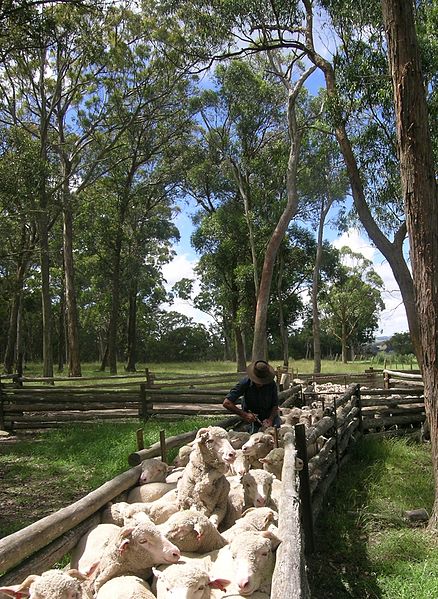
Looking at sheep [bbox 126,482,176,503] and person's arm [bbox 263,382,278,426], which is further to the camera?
person's arm [bbox 263,382,278,426]

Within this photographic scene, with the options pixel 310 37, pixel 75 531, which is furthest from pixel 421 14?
pixel 75 531

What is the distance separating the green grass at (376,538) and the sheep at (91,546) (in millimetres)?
1933

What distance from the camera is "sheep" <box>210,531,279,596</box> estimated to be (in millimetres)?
2316

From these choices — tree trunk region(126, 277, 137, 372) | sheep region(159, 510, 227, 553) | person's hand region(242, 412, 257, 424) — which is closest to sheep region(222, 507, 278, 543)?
sheep region(159, 510, 227, 553)

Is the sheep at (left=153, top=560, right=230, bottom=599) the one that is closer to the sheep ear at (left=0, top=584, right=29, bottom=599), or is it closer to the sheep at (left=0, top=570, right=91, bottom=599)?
the sheep at (left=0, top=570, right=91, bottom=599)

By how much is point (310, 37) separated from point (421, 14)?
8.64ft

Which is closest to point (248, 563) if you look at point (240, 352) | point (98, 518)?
point (98, 518)

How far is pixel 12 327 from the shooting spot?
24344mm

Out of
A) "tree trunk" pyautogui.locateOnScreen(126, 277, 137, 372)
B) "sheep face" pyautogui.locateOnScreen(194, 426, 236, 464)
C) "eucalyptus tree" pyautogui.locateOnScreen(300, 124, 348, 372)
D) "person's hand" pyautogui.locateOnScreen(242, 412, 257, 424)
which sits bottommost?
→ "person's hand" pyautogui.locateOnScreen(242, 412, 257, 424)

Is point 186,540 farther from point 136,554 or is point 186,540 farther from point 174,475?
point 174,475

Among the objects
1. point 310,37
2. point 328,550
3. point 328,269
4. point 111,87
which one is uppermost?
point 111,87

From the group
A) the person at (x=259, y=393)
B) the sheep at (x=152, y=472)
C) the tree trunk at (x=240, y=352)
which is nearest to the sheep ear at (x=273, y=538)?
the sheep at (x=152, y=472)

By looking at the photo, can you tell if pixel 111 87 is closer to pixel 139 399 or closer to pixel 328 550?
pixel 139 399

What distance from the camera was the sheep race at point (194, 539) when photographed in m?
2.14
